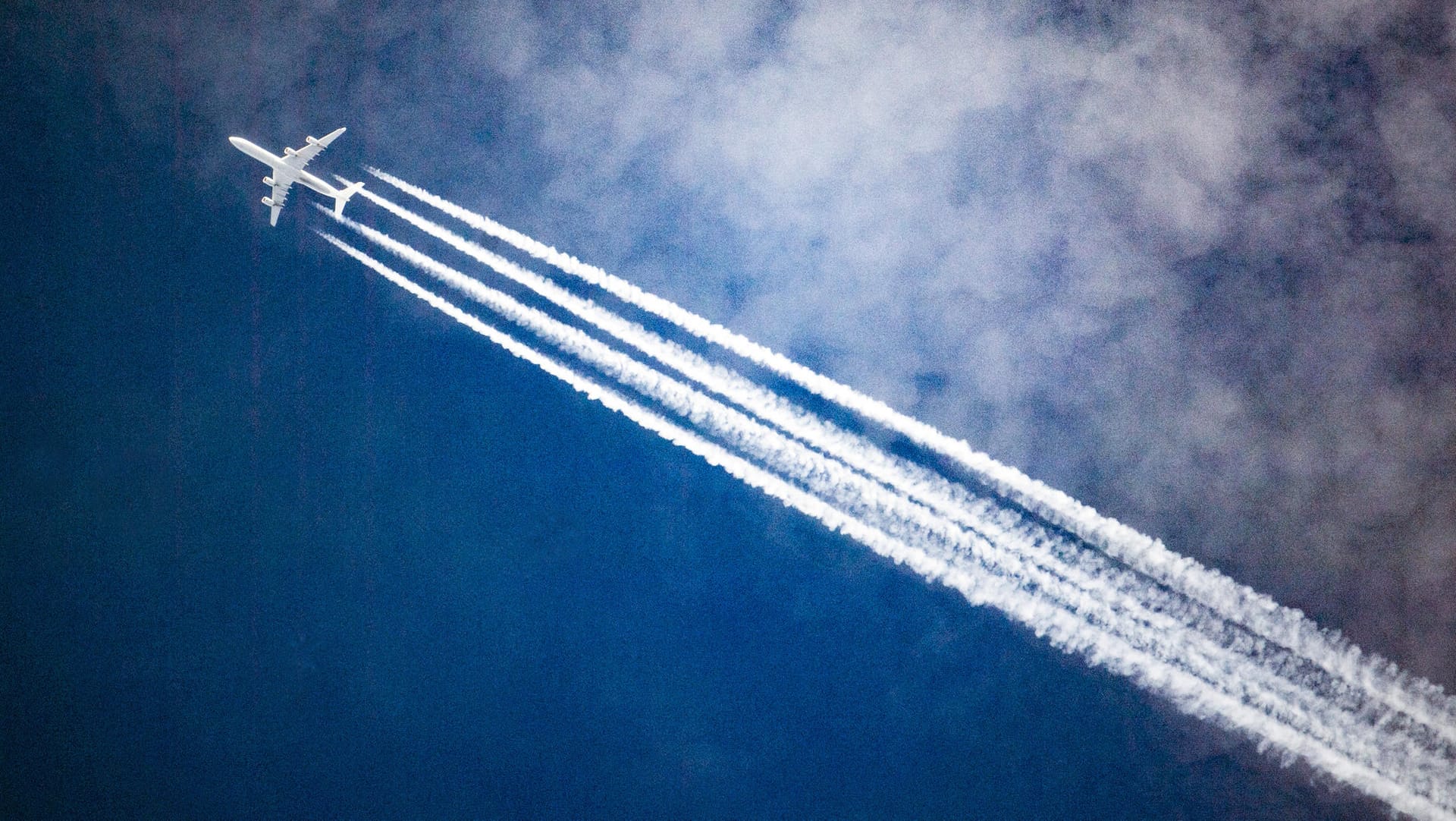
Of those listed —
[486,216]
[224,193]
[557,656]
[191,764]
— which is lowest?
[191,764]

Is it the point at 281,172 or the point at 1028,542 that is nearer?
the point at 1028,542

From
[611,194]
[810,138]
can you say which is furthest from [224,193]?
[810,138]

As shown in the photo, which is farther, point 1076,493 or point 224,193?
point 224,193

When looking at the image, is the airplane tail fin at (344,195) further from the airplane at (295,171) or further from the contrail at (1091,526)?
the contrail at (1091,526)

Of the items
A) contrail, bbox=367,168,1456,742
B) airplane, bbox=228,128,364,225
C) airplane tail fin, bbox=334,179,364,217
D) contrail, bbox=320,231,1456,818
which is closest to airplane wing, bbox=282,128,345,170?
airplane, bbox=228,128,364,225

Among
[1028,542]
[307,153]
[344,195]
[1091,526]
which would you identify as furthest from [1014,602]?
[307,153]

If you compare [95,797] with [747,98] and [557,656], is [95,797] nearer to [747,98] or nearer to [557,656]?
[557,656]

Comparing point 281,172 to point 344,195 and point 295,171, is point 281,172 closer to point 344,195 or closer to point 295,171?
point 295,171
